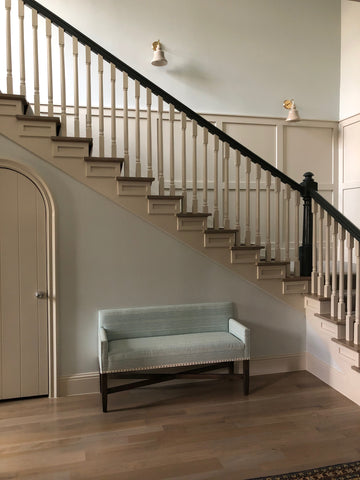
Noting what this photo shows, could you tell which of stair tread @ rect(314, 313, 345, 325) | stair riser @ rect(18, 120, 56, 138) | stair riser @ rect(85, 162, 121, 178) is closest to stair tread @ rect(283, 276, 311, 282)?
stair tread @ rect(314, 313, 345, 325)

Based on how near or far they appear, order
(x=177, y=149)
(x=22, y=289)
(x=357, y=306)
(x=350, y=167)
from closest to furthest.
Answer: (x=357, y=306) → (x=22, y=289) → (x=177, y=149) → (x=350, y=167)

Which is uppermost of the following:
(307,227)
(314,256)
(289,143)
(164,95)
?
(164,95)

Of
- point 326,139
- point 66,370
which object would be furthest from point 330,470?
point 326,139

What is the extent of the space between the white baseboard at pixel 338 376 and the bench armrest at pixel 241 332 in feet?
2.88

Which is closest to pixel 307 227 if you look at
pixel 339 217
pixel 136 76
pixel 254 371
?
pixel 339 217

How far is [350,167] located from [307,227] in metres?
1.86

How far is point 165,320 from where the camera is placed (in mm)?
Result: 3637

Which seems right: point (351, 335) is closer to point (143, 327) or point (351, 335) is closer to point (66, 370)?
point (143, 327)

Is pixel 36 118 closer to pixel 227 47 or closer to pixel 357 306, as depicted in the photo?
pixel 227 47

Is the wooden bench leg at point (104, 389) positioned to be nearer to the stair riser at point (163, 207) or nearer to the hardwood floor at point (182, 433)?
the hardwood floor at point (182, 433)

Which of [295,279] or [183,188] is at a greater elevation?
[183,188]

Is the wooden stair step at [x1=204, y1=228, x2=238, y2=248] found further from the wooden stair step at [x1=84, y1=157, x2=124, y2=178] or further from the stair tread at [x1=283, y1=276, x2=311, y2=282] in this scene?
the wooden stair step at [x1=84, y1=157, x2=124, y2=178]

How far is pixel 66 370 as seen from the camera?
11.5 ft

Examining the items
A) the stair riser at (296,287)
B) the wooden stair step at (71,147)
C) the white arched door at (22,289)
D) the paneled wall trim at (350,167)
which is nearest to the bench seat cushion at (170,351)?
the white arched door at (22,289)
